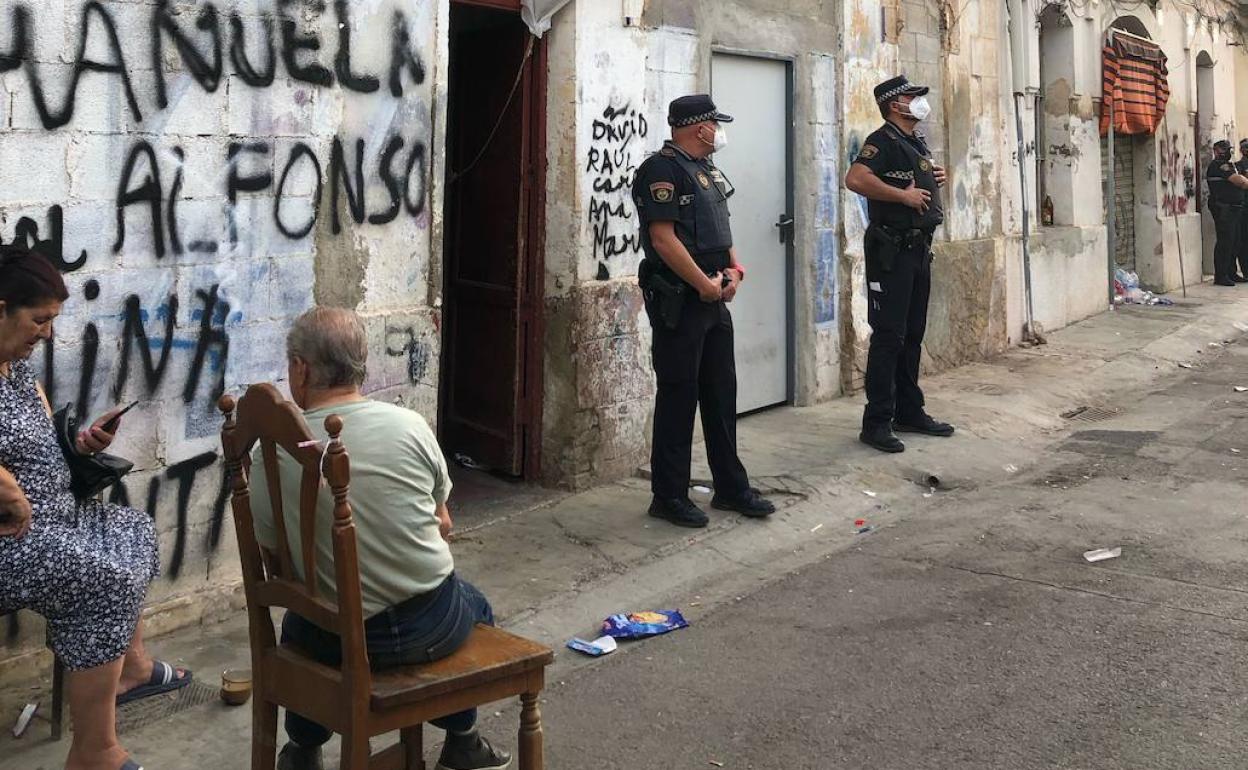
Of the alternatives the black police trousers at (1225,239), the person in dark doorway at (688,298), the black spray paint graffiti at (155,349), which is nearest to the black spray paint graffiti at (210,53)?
the black spray paint graffiti at (155,349)

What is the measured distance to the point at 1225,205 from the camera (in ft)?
54.1

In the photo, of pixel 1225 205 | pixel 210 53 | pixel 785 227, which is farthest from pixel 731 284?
pixel 1225 205

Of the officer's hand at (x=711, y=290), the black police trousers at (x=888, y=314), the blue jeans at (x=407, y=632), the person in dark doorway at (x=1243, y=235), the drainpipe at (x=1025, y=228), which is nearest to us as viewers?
the blue jeans at (x=407, y=632)

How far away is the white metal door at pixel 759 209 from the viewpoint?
7934 millimetres

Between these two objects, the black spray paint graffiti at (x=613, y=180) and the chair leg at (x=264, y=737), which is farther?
the black spray paint graffiti at (x=613, y=180)

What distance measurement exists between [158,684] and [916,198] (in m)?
4.76

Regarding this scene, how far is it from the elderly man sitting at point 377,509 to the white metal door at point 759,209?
4.98 metres

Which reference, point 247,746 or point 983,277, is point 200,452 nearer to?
point 247,746

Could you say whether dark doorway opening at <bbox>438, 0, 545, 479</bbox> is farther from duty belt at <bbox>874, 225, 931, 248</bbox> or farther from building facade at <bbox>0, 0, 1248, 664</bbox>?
duty belt at <bbox>874, 225, 931, 248</bbox>

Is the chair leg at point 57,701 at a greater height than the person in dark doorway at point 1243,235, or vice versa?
the person in dark doorway at point 1243,235

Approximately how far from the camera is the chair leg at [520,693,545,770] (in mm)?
3250

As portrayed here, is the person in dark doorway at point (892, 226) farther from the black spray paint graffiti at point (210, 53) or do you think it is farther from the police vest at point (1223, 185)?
the police vest at point (1223, 185)

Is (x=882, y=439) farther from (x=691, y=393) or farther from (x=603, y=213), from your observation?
(x=603, y=213)

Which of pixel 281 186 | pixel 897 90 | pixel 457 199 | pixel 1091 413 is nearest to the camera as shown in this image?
pixel 281 186
